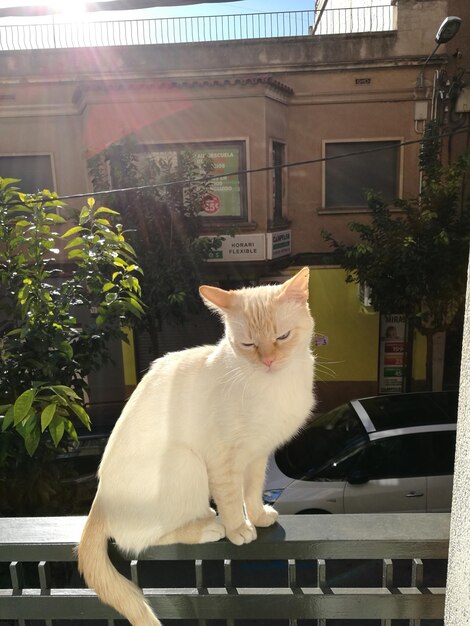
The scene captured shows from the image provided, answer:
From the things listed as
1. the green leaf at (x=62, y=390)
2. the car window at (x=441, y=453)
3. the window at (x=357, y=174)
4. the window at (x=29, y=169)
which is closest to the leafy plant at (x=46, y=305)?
the green leaf at (x=62, y=390)

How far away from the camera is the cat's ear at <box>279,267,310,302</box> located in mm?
1827

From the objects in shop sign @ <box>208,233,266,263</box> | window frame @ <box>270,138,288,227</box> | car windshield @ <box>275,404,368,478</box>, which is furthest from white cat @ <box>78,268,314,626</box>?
window frame @ <box>270,138,288,227</box>

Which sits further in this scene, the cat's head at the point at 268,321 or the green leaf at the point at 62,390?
the green leaf at the point at 62,390

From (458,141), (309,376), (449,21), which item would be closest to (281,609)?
(309,376)

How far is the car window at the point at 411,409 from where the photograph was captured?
5520 millimetres

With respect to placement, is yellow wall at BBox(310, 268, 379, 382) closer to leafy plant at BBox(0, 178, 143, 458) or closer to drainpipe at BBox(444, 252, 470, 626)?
leafy plant at BBox(0, 178, 143, 458)

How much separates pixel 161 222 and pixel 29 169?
3525 mm

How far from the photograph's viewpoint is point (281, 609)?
1.39 m

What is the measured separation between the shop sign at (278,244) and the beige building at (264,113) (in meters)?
0.04

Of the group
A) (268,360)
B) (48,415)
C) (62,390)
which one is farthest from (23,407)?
(268,360)

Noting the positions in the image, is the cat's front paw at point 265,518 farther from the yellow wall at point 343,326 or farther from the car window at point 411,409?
the yellow wall at point 343,326

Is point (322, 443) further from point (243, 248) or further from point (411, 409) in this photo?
point (243, 248)

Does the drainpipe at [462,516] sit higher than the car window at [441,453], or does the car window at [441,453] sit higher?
the drainpipe at [462,516]

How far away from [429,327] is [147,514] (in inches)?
274
